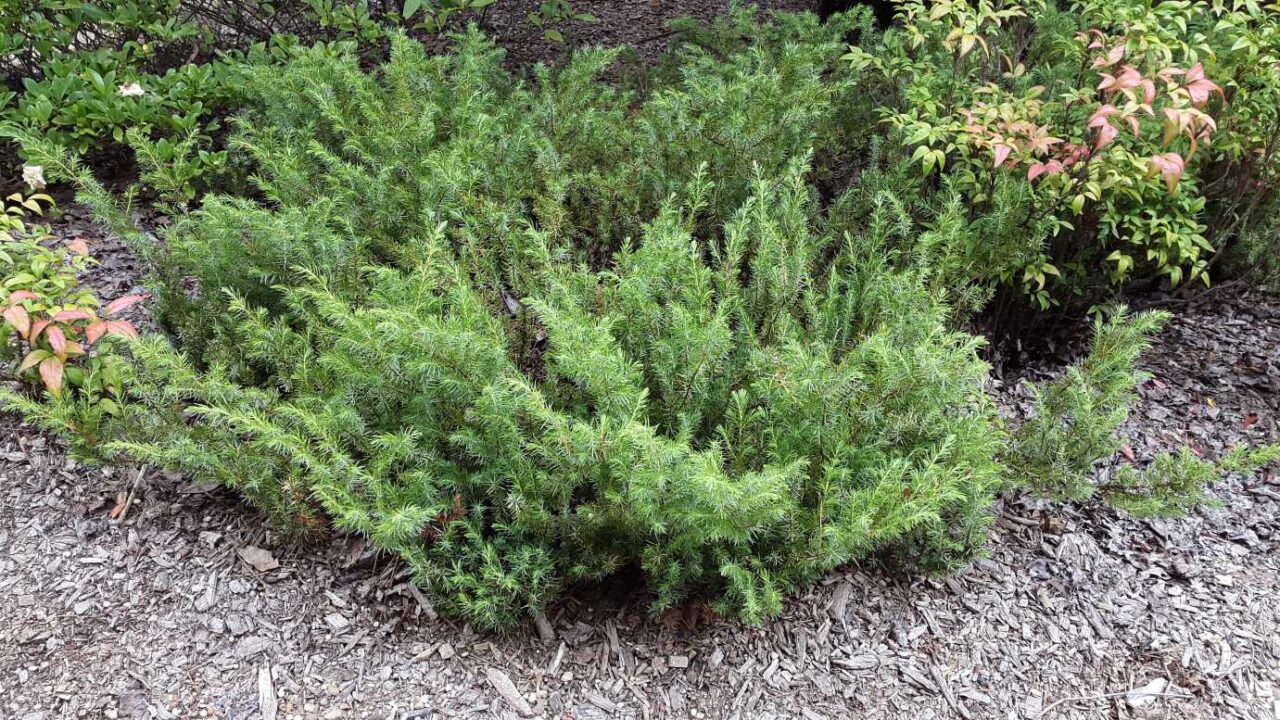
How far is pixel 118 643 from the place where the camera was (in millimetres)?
2033

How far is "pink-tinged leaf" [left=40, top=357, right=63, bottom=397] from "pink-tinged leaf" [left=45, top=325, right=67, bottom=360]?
0.08 feet

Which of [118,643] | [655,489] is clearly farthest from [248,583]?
[655,489]

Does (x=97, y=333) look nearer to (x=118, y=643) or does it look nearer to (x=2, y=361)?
(x=2, y=361)

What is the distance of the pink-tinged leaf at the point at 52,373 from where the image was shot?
85.9 inches

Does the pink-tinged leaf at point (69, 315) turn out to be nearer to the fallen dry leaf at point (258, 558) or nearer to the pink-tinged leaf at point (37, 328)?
the pink-tinged leaf at point (37, 328)

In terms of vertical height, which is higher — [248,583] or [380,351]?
[380,351]

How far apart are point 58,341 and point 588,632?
1.65 metres

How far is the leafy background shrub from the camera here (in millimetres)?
1900

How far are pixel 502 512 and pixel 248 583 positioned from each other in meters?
0.75

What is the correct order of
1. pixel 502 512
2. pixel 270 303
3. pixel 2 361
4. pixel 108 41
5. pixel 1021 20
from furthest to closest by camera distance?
pixel 108 41 → pixel 1021 20 → pixel 270 303 → pixel 2 361 → pixel 502 512

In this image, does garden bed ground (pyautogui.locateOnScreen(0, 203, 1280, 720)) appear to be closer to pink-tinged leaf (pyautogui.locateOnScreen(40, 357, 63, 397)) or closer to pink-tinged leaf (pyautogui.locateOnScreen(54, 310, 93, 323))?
pink-tinged leaf (pyautogui.locateOnScreen(40, 357, 63, 397))

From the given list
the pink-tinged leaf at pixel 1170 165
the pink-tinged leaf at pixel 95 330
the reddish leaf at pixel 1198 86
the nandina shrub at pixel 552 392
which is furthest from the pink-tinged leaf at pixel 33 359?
the reddish leaf at pixel 1198 86

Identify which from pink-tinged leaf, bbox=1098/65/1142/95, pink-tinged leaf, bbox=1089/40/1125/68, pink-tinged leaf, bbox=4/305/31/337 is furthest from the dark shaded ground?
pink-tinged leaf, bbox=4/305/31/337

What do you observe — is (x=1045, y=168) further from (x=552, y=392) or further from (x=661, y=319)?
(x=552, y=392)
